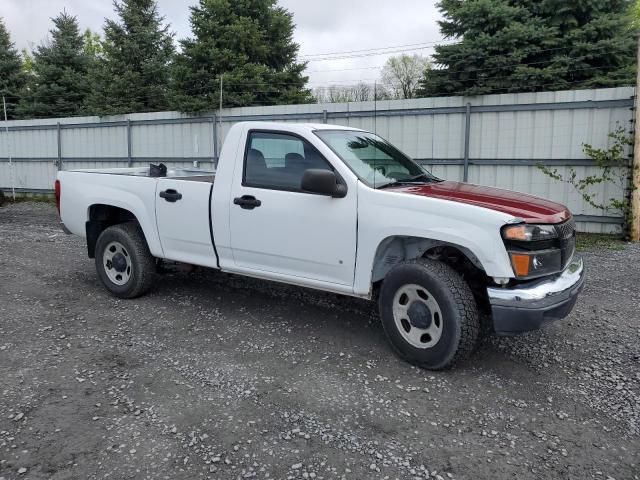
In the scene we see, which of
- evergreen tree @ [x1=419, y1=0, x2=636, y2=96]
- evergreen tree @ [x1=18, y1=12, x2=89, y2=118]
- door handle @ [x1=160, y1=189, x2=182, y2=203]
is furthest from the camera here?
evergreen tree @ [x1=18, y1=12, x2=89, y2=118]

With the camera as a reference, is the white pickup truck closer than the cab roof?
Yes

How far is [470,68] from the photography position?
12188 millimetres

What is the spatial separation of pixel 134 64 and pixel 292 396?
2084 cm

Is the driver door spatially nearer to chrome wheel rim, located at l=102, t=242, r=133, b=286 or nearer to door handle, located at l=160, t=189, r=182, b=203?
door handle, located at l=160, t=189, r=182, b=203

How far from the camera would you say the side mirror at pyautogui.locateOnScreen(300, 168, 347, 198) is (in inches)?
169

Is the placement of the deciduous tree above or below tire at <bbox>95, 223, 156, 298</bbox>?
above

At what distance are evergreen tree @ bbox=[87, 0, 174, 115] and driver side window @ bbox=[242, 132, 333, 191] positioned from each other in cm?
1690

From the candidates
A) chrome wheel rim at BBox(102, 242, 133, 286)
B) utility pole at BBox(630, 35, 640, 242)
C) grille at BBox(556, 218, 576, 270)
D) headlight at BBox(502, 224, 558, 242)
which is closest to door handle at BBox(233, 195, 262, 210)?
chrome wheel rim at BBox(102, 242, 133, 286)

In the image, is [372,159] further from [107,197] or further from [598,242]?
[598,242]

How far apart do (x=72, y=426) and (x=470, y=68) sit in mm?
11129

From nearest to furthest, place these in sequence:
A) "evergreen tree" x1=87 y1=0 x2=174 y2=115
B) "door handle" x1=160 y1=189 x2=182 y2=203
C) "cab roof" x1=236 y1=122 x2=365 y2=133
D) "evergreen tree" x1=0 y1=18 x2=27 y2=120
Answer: "cab roof" x1=236 y1=122 x2=365 y2=133, "door handle" x1=160 y1=189 x2=182 y2=203, "evergreen tree" x1=87 y1=0 x2=174 y2=115, "evergreen tree" x1=0 y1=18 x2=27 y2=120

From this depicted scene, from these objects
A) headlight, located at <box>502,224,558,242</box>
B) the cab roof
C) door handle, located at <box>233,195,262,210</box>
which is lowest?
headlight, located at <box>502,224,558,242</box>

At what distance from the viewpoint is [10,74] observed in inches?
1043

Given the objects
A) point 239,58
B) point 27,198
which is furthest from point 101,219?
point 27,198
